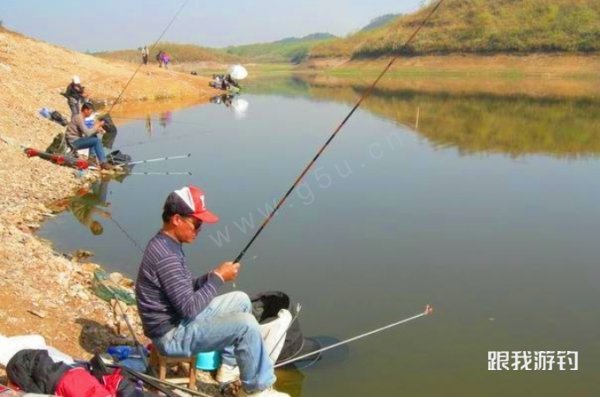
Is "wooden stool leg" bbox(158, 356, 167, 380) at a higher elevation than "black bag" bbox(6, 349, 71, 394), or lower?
higher

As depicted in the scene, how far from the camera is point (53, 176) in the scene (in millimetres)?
11984

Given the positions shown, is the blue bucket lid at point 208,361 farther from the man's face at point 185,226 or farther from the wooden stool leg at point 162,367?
the man's face at point 185,226

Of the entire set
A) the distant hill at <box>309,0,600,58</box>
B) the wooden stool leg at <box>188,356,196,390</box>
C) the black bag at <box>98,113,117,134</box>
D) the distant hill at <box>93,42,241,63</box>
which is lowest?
the wooden stool leg at <box>188,356,196,390</box>

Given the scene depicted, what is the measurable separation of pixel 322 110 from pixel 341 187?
16.7m

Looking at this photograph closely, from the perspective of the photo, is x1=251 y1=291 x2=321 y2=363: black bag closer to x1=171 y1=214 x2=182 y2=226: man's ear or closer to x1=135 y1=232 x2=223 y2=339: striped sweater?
x1=135 y1=232 x2=223 y2=339: striped sweater

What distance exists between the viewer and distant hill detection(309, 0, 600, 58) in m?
60.0

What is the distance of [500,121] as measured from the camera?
77.2 feet

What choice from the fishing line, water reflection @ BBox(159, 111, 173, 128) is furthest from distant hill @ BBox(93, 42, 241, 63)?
the fishing line

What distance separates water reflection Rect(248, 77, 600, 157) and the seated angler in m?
8.84

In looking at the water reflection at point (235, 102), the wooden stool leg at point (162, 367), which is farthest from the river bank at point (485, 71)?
the wooden stool leg at point (162, 367)

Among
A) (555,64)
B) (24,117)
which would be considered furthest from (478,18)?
(24,117)

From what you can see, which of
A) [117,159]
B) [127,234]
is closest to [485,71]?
[117,159]

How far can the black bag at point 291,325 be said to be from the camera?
5254 millimetres

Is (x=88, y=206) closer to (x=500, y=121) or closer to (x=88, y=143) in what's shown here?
(x=88, y=143)
